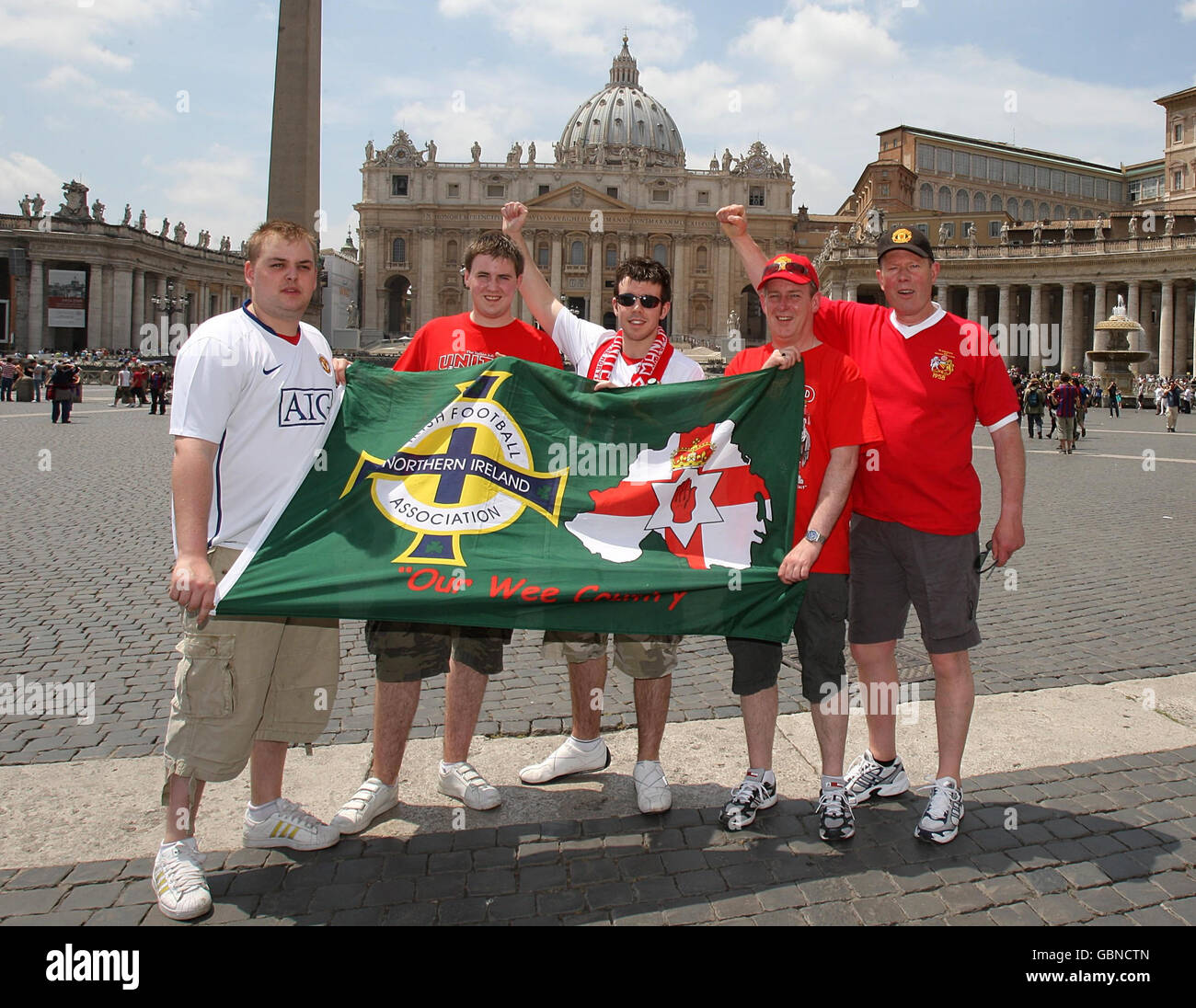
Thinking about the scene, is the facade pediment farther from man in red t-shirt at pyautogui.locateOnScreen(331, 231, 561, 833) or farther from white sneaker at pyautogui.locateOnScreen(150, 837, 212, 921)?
white sneaker at pyautogui.locateOnScreen(150, 837, 212, 921)

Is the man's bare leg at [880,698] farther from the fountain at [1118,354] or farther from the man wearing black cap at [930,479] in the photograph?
the fountain at [1118,354]

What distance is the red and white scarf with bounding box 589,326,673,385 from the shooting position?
3789 millimetres

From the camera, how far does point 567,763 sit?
3.90 meters

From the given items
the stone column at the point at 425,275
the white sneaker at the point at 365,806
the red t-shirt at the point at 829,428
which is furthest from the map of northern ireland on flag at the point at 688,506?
the stone column at the point at 425,275

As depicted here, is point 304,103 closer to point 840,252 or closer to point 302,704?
point 302,704

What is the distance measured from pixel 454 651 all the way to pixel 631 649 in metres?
0.69

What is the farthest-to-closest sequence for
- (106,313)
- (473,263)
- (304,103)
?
(106,313) → (304,103) → (473,263)

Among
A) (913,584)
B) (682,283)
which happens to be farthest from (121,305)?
(913,584)

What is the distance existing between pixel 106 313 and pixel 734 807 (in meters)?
71.9

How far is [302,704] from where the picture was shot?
327cm

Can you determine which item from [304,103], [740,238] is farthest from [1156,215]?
[740,238]

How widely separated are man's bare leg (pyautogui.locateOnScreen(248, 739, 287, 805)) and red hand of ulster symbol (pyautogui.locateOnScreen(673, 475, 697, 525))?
161 cm

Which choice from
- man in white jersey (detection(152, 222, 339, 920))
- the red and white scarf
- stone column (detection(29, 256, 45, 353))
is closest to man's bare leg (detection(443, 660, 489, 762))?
man in white jersey (detection(152, 222, 339, 920))

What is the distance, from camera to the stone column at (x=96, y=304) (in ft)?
212
